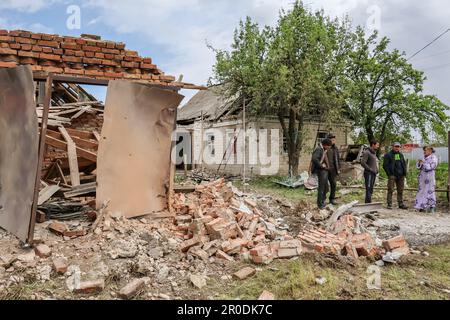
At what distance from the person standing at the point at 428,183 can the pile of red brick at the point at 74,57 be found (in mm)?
6654

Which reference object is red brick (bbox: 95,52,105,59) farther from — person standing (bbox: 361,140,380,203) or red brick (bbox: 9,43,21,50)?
person standing (bbox: 361,140,380,203)

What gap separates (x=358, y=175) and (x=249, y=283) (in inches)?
512

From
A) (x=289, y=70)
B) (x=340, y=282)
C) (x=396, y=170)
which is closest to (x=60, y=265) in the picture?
(x=340, y=282)

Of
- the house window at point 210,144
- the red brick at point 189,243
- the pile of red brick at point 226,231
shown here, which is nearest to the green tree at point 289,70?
the house window at point 210,144

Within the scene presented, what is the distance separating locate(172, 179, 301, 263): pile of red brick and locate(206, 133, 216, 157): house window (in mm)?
12432

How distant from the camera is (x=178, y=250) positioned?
4828mm

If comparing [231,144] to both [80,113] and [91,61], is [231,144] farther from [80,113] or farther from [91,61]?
[91,61]

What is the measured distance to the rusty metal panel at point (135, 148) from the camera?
17.1ft

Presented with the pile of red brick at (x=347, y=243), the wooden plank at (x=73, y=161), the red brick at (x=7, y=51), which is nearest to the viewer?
the pile of red brick at (x=347, y=243)

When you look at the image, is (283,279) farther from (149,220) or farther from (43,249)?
(43,249)

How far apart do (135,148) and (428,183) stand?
24.3ft

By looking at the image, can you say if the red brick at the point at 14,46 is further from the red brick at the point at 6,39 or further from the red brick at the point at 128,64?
the red brick at the point at 128,64

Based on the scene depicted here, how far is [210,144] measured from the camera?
64.0 ft
